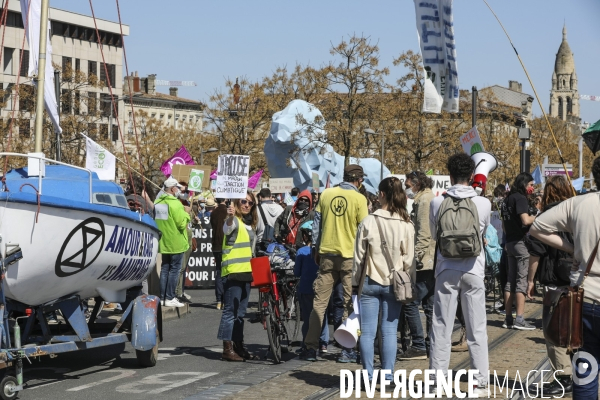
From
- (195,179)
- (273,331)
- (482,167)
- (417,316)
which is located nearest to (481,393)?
(417,316)

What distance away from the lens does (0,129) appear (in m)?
48.1

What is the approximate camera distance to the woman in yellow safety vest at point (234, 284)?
11.8 metres

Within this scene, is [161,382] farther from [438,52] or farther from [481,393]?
[438,52]

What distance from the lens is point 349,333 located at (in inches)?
370

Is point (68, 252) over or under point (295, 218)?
under

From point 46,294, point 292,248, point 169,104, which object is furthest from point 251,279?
point 169,104

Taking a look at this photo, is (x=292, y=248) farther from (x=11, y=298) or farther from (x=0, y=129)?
(x=0, y=129)

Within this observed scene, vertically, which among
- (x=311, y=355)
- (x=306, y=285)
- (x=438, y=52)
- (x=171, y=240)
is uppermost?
(x=438, y=52)

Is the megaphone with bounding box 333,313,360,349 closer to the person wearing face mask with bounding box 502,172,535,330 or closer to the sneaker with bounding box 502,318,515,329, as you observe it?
the person wearing face mask with bounding box 502,172,535,330

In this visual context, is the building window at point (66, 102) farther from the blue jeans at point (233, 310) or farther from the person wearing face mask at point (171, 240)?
the blue jeans at point (233, 310)

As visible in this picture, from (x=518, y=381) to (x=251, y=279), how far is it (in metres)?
3.28

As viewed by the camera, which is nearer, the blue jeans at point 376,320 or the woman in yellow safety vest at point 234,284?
the blue jeans at point 376,320

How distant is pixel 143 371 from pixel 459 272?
12.3 ft

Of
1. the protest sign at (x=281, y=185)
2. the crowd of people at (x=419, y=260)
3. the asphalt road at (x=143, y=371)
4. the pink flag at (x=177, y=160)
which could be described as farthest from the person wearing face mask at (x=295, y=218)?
the protest sign at (x=281, y=185)
